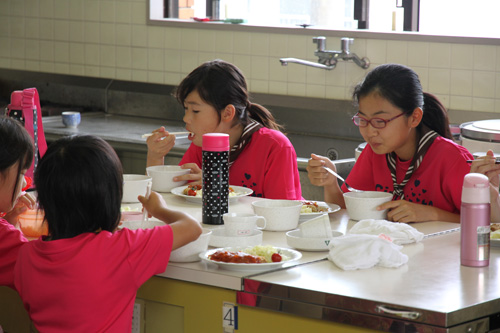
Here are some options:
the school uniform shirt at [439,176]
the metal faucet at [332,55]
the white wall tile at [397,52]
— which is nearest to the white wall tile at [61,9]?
the metal faucet at [332,55]

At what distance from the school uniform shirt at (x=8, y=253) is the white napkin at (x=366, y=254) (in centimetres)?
76

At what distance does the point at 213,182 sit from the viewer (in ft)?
7.54

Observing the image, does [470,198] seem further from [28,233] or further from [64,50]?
[64,50]

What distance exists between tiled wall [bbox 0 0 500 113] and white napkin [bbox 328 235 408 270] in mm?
2012

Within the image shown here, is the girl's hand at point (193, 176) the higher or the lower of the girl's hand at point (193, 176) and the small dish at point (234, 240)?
the higher

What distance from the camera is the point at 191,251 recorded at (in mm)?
1938

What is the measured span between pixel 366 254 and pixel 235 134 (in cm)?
120

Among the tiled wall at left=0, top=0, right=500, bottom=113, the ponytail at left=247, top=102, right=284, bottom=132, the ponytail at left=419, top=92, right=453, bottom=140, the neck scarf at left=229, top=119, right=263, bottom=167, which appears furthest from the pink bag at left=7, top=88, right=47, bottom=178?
the tiled wall at left=0, top=0, right=500, bottom=113

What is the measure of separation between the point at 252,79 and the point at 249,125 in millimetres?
1465

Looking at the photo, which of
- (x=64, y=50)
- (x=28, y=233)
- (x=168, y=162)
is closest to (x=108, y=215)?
(x=28, y=233)

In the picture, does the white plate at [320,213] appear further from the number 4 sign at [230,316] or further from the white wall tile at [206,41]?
the white wall tile at [206,41]

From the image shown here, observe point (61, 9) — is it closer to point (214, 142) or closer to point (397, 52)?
point (397, 52)

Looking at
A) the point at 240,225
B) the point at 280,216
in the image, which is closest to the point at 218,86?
the point at 280,216

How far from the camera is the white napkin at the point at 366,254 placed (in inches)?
73.6
